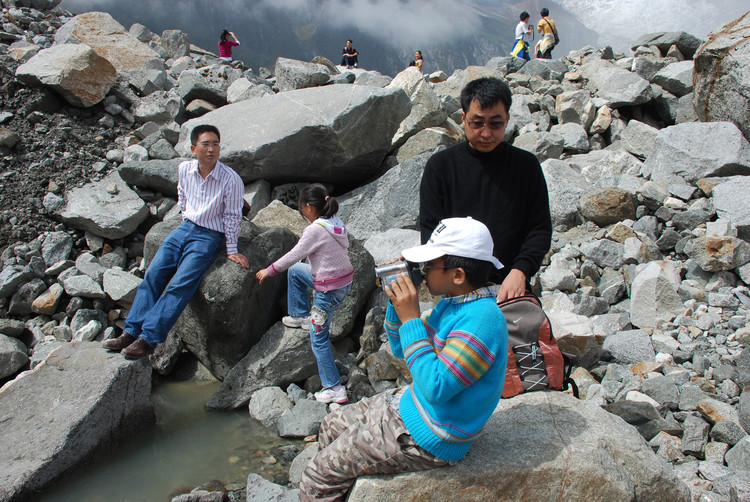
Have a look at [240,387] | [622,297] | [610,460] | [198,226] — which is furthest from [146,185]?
[610,460]

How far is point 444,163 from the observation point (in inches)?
138

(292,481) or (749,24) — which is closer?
(292,481)

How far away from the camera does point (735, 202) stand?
682 centimetres

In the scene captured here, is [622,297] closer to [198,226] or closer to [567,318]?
[567,318]

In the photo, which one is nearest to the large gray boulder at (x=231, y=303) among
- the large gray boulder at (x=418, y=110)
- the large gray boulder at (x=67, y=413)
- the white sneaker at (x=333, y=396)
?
the large gray boulder at (x=67, y=413)

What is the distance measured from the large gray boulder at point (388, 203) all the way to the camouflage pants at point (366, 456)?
4942mm

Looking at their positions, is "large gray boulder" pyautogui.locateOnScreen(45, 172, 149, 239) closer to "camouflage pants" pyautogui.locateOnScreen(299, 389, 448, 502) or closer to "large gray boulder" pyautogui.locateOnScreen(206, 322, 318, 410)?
"large gray boulder" pyautogui.locateOnScreen(206, 322, 318, 410)

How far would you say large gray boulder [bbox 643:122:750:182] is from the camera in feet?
25.3

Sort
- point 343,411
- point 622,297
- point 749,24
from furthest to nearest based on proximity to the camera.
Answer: point 749,24, point 622,297, point 343,411

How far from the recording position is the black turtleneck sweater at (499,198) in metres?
3.40

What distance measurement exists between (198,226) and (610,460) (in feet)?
13.7

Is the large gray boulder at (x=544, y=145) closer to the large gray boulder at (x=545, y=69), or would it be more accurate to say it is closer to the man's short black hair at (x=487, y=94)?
the large gray boulder at (x=545, y=69)

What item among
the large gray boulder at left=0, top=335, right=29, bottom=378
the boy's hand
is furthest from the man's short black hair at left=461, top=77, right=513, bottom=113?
the large gray boulder at left=0, top=335, right=29, bottom=378

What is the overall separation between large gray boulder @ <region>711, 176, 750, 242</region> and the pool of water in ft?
19.3
